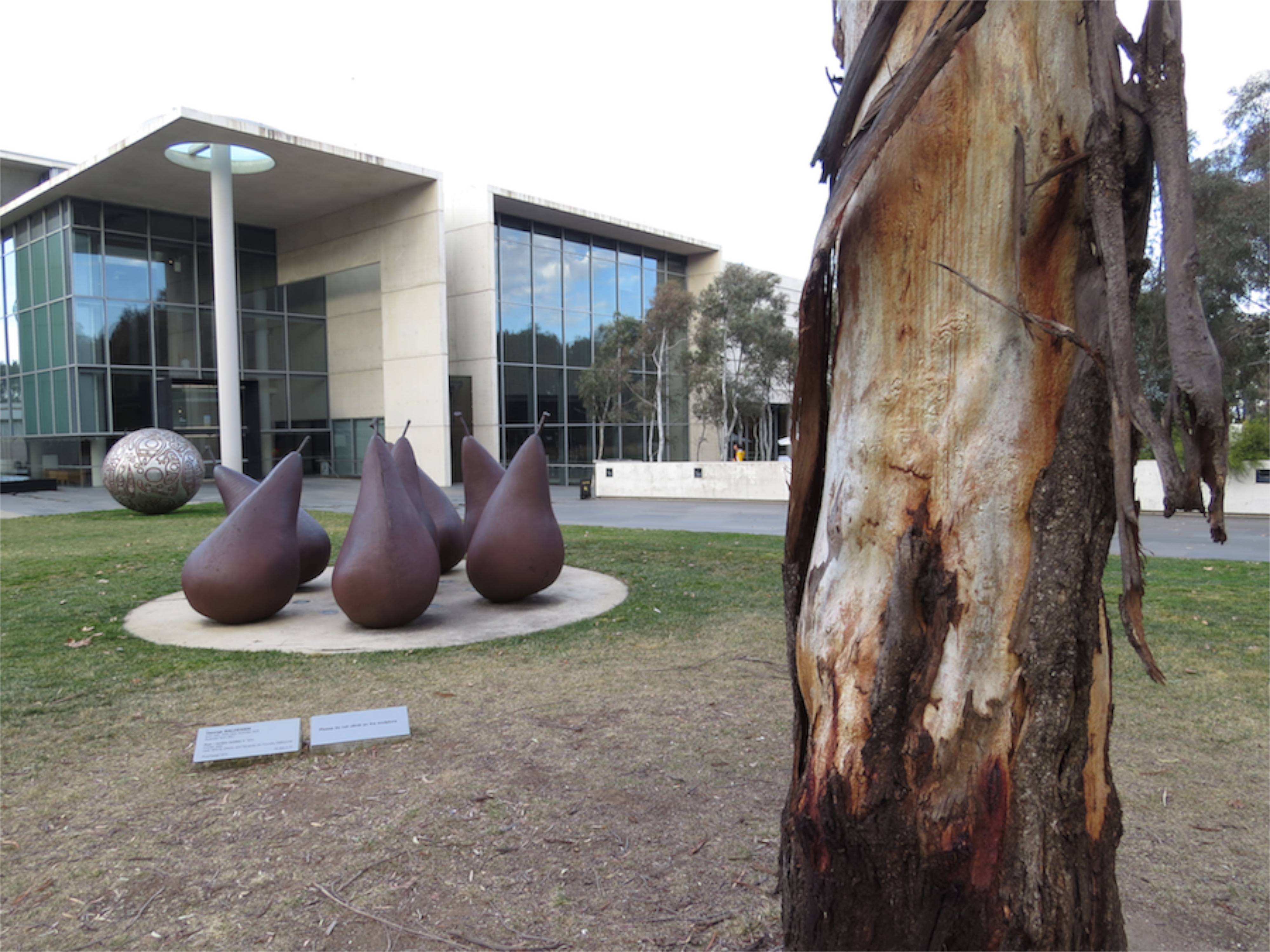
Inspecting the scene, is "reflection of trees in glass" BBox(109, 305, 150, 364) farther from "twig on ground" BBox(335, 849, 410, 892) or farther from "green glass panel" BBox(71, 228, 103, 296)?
"twig on ground" BBox(335, 849, 410, 892)

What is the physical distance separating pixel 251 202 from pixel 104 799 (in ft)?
90.8

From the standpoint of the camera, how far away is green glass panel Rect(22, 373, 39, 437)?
2770 centimetres

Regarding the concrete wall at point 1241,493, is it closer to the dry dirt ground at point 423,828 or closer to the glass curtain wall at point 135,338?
the dry dirt ground at point 423,828

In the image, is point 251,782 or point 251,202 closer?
point 251,782

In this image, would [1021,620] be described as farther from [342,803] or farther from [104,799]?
[104,799]

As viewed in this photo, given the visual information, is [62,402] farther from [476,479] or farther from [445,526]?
[476,479]

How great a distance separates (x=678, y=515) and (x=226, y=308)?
14422 mm

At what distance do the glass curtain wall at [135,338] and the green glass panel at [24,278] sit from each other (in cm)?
7

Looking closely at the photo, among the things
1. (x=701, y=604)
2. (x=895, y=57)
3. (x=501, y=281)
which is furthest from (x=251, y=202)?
(x=895, y=57)

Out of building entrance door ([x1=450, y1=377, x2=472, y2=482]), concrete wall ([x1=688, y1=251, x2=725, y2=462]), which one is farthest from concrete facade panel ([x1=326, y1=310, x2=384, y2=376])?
concrete wall ([x1=688, y1=251, x2=725, y2=462])

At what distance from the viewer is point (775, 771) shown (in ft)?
12.4

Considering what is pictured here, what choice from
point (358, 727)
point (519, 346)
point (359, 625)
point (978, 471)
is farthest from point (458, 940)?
point (519, 346)

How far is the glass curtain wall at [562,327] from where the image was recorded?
28953 millimetres

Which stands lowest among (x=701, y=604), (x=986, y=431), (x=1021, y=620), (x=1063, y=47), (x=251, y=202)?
(x=701, y=604)
